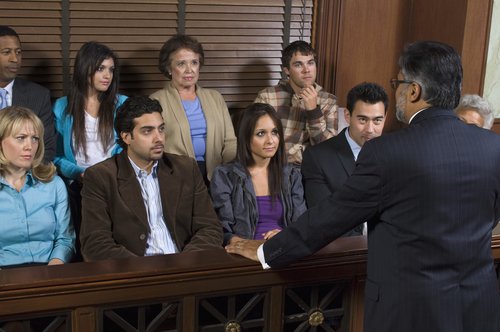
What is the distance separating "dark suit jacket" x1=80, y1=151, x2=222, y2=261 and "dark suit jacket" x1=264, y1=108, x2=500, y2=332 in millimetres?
1147

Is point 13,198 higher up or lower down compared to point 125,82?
lower down

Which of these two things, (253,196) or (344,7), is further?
(344,7)

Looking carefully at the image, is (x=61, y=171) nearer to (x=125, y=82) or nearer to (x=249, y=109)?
(x=125, y=82)

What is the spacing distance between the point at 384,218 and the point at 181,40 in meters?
2.38

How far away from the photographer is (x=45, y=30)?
13.2 ft

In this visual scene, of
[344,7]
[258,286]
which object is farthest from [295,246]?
[344,7]

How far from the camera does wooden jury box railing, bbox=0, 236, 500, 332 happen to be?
185 cm

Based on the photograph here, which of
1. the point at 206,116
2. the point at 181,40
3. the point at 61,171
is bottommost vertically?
the point at 61,171

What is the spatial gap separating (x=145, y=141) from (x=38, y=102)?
3.23 feet

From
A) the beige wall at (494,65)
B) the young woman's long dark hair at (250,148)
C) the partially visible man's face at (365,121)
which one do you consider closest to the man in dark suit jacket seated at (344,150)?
the partially visible man's face at (365,121)

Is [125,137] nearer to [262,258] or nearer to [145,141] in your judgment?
[145,141]

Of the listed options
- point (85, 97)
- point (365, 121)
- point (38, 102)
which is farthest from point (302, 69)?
point (38, 102)

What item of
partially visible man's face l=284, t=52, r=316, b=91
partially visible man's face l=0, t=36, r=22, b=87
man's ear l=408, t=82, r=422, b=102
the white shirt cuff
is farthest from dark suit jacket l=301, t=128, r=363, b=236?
partially visible man's face l=0, t=36, r=22, b=87

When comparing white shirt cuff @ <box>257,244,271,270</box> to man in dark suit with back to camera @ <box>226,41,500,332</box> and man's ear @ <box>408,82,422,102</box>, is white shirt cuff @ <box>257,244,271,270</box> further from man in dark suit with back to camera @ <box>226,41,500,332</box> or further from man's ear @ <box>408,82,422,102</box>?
man's ear @ <box>408,82,422,102</box>
